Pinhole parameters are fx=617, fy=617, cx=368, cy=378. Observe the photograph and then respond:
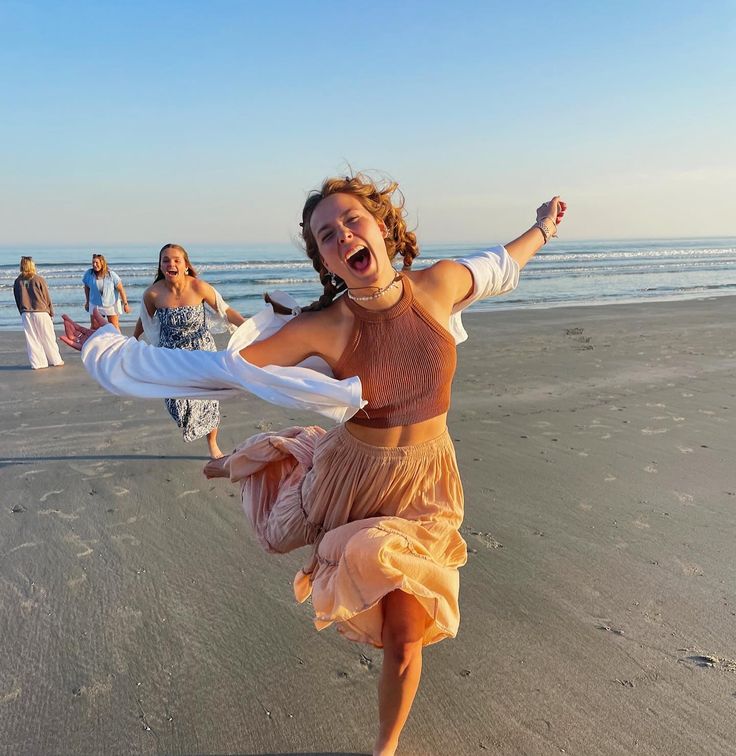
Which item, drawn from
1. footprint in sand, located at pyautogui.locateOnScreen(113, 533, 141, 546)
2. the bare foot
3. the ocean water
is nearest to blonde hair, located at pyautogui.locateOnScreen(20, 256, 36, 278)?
the ocean water

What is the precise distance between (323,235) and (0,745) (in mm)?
2315

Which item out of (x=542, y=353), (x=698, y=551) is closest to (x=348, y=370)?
(x=698, y=551)

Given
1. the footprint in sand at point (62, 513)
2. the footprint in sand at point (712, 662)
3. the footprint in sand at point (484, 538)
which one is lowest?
the footprint in sand at point (62, 513)

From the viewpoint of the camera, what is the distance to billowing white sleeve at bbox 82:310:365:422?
2.11 m

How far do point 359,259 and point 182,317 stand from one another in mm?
3691

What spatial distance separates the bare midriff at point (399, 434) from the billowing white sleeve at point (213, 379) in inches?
5.8

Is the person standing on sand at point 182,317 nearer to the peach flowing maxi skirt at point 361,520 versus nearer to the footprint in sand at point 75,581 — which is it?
the footprint in sand at point 75,581

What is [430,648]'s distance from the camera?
2906mm

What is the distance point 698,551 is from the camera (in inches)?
146

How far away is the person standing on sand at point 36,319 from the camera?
32.6 ft

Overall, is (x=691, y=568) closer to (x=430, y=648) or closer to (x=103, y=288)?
(x=430, y=648)

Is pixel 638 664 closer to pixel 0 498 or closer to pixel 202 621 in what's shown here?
pixel 202 621

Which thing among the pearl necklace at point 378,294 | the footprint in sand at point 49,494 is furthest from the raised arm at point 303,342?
the footprint in sand at point 49,494

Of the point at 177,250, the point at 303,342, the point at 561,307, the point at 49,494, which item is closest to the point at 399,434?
the point at 303,342
